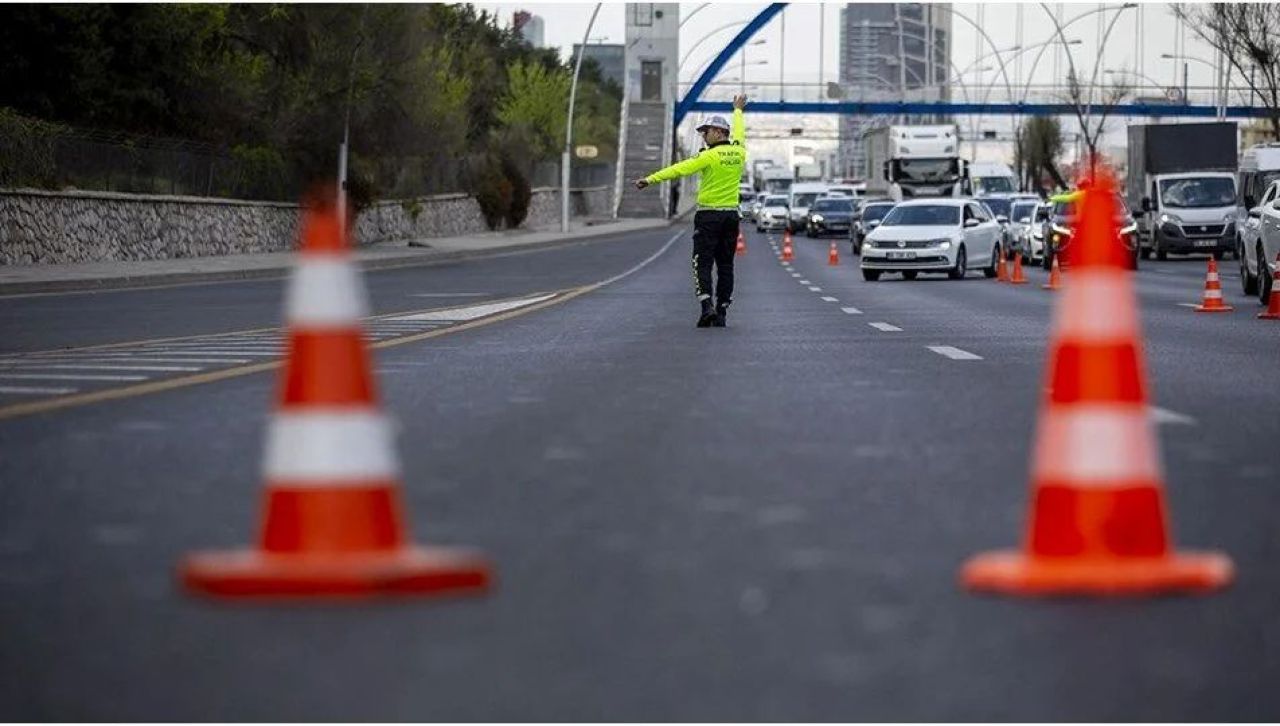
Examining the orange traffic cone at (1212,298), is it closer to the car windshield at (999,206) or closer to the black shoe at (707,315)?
the black shoe at (707,315)

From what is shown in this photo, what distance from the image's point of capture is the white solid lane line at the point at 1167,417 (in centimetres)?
1041

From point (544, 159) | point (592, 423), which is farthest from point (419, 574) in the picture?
point (544, 159)

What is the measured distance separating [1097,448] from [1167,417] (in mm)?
4650

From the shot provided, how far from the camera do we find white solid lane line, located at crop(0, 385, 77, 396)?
12.6 m

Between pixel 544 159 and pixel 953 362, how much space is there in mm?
104819

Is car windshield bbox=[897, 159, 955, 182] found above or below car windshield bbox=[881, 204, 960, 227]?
above

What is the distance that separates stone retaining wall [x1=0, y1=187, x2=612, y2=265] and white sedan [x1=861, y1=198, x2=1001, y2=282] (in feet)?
43.8

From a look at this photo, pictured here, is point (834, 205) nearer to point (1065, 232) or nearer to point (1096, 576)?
point (1065, 232)

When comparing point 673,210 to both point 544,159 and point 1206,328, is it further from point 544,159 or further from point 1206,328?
point 1206,328

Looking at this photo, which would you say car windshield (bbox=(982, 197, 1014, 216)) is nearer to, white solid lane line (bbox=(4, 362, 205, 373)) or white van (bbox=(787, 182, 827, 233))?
white van (bbox=(787, 182, 827, 233))

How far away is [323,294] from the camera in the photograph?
20.9 ft

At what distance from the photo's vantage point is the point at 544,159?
119m

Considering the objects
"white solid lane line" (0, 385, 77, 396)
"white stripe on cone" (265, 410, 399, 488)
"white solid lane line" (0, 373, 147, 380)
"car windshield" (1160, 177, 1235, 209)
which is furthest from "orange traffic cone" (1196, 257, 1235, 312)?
"car windshield" (1160, 177, 1235, 209)

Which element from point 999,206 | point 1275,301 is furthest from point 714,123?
Result: point 999,206
